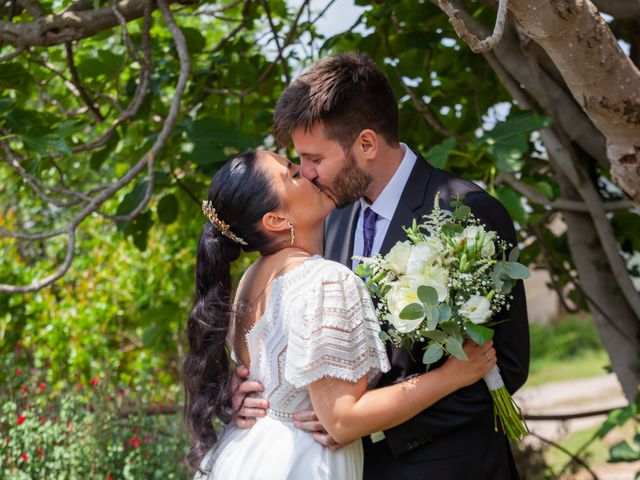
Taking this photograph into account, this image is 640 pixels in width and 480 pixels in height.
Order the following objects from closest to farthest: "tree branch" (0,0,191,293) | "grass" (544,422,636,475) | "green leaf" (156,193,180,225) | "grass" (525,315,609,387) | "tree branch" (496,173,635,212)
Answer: "tree branch" (0,0,191,293) < "tree branch" (496,173,635,212) < "green leaf" (156,193,180,225) < "grass" (544,422,636,475) < "grass" (525,315,609,387)

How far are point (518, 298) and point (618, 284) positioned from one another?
1.81 meters

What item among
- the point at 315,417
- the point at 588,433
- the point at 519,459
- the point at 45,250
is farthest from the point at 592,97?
the point at 588,433

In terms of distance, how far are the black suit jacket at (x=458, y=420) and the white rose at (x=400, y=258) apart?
26cm

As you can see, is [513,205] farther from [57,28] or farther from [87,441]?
[87,441]

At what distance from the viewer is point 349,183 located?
2.60 m

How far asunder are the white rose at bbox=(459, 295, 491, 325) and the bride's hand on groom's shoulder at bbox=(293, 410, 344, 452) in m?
0.51

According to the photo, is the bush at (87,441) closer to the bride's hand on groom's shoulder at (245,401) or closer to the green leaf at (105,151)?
the green leaf at (105,151)

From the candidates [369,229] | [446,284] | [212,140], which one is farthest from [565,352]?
[446,284]

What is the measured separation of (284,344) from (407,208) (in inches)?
21.5

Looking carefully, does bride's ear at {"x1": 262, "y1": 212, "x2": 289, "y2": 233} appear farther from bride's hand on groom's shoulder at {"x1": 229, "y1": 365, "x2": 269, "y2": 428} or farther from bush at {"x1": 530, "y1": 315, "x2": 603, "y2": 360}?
bush at {"x1": 530, "y1": 315, "x2": 603, "y2": 360}

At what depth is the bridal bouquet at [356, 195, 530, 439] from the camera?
206cm

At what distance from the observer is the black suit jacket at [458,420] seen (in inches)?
89.0

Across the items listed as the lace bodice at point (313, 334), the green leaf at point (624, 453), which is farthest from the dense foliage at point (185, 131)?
the green leaf at point (624, 453)

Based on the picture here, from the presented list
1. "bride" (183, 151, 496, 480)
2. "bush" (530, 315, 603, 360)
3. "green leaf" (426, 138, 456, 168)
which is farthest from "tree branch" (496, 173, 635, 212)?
"bush" (530, 315, 603, 360)
